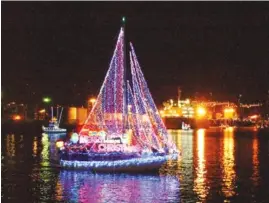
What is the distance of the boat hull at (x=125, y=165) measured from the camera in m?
37.2

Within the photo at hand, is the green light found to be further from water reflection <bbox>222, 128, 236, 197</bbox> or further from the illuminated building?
water reflection <bbox>222, 128, 236, 197</bbox>

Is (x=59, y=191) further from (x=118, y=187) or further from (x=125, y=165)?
(x=125, y=165)

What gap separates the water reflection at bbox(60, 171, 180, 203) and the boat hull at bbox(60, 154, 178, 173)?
1.58 feet

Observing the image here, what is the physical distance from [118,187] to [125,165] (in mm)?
4071

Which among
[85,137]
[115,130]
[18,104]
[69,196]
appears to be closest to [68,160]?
[85,137]

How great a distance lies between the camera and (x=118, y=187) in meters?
33.3

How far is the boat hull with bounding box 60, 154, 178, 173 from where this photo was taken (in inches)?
1465

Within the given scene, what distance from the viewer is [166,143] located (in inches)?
1640

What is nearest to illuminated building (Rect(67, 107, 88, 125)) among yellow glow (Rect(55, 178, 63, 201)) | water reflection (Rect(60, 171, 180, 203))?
water reflection (Rect(60, 171, 180, 203))

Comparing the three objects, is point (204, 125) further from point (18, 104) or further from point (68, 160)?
point (68, 160)

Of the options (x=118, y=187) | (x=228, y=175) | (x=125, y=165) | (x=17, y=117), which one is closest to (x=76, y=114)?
(x=17, y=117)

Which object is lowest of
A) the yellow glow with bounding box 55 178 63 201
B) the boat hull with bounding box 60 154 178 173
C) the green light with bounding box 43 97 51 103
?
the yellow glow with bounding box 55 178 63 201

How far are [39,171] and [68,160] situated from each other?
16.9 feet

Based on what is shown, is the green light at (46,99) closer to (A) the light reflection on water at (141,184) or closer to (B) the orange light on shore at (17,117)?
(B) the orange light on shore at (17,117)
